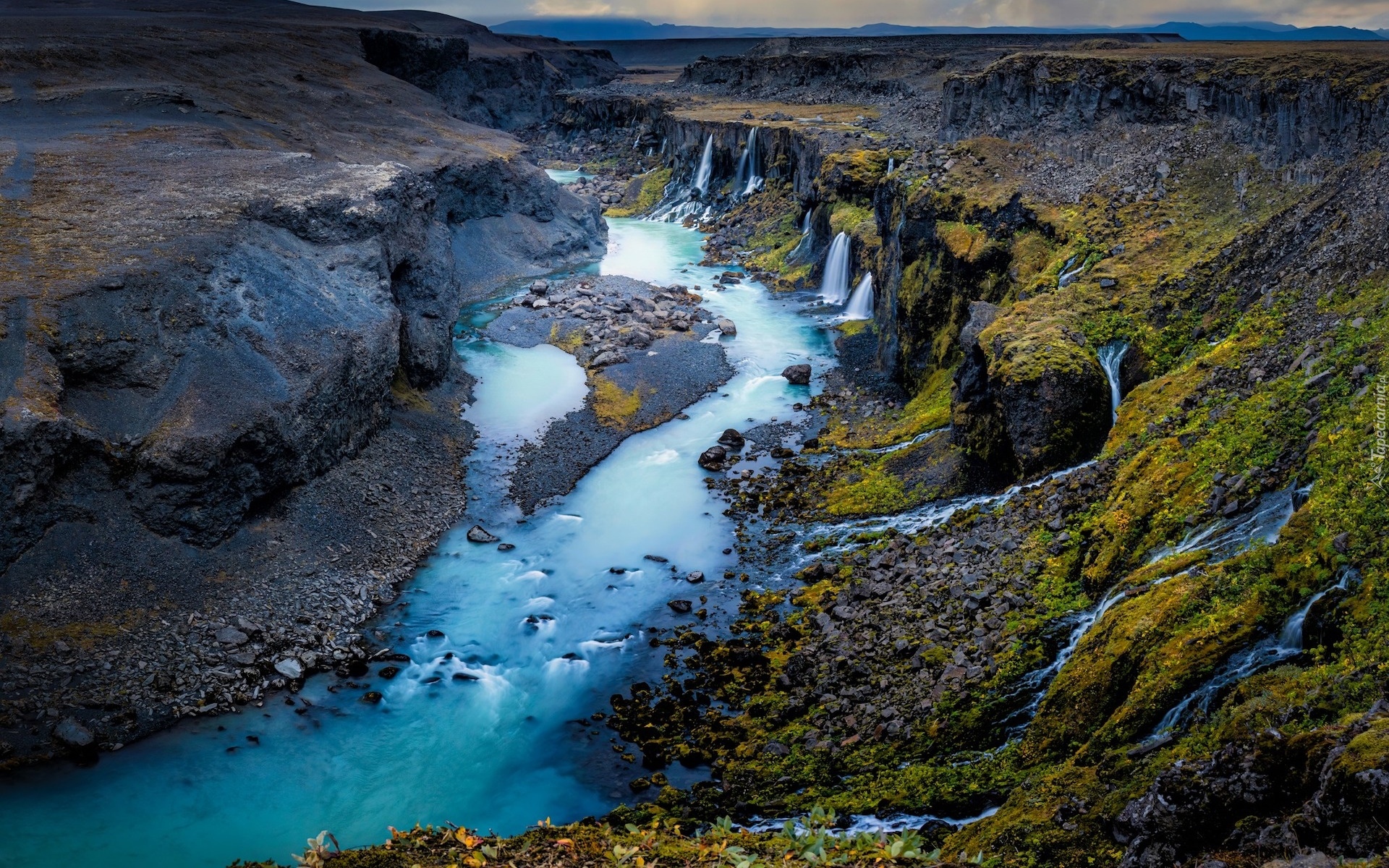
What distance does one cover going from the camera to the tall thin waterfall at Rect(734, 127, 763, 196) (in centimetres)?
8144

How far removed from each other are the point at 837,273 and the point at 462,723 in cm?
4216

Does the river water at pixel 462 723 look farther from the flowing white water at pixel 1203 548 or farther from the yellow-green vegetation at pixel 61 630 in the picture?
the flowing white water at pixel 1203 548

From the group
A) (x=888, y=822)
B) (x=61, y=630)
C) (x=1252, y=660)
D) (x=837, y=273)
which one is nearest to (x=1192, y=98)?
(x=837, y=273)

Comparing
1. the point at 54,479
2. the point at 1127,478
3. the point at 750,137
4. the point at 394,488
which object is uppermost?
the point at 750,137

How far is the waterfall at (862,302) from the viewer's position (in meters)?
53.3

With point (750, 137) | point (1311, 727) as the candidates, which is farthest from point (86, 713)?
point (750, 137)

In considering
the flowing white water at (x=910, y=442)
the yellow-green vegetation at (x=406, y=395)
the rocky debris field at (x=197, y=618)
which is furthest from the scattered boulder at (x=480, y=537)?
the flowing white water at (x=910, y=442)

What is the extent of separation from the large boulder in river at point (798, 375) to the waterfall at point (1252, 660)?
1223 inches

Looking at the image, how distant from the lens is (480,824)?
20719 millimetres

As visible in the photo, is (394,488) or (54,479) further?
(394,488)

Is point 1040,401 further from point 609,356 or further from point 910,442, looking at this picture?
point 609,356

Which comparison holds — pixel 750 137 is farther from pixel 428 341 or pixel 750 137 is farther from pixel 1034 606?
pixel 1034 606

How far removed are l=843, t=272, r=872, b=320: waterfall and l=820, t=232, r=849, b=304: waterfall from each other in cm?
212

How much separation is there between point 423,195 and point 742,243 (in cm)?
3124
